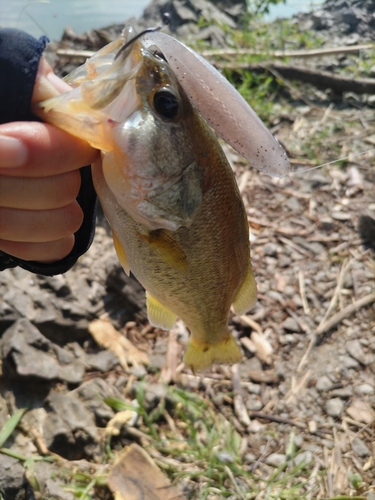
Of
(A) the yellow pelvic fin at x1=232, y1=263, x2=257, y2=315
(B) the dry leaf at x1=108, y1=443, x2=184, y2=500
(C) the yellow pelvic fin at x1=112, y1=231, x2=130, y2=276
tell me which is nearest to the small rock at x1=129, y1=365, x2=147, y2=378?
(B) the dry leaf at x1=108, y1=443, x2=184, y2=500

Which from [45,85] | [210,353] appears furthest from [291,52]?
[45,85]

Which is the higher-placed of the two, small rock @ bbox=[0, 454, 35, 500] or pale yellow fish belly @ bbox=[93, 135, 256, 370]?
pale yellow fish belly @ bbox=[93, 135, 256, 370]

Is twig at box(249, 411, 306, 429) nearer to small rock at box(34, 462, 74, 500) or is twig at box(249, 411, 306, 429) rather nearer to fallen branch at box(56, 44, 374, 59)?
small rock at box(34, 462, 74, 500)

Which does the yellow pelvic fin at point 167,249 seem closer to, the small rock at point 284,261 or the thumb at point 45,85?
the thumb at point 45,85

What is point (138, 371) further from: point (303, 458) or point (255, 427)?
point (303, 458)

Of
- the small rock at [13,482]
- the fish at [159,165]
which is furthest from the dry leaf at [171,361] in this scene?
the fish at [159,165]

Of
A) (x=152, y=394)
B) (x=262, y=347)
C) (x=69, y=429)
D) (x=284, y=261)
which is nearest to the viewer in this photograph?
(x=69, y=429)

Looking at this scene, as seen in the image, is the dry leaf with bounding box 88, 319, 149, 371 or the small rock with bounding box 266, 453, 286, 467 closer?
the small rock with bounding box 266, 453, 286, 467
